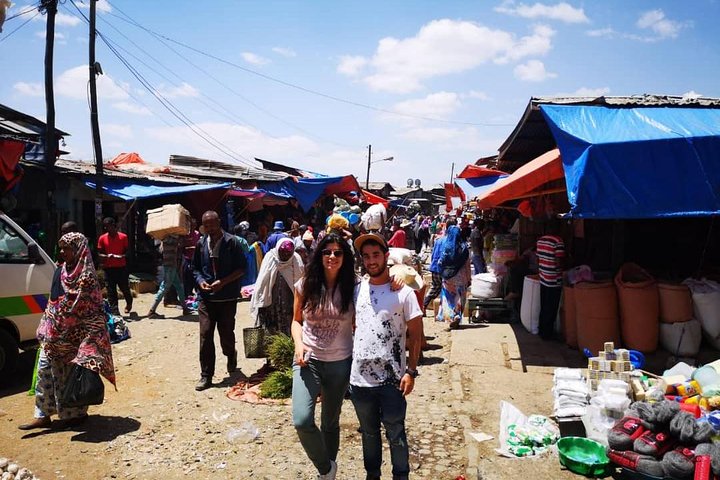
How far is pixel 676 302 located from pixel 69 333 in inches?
238

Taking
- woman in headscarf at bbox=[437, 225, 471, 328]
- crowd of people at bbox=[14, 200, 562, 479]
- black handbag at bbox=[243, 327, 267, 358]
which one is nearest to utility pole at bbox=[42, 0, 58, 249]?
crowd of people at bbox=[14, 200, 562, 479]

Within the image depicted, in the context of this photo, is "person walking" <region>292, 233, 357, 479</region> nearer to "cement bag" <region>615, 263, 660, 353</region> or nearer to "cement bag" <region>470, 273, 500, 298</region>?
"cement bag" <region>615, 263, 660, 353</region>

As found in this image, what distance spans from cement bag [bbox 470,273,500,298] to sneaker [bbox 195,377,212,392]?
478 centimetres

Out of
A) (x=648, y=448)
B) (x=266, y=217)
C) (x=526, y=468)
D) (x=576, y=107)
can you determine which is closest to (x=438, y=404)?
(x=526, y=468)

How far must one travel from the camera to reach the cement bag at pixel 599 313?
579cm

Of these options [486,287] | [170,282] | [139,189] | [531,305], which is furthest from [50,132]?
[531,305]

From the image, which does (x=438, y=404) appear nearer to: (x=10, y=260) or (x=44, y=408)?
(x=44, y=408)

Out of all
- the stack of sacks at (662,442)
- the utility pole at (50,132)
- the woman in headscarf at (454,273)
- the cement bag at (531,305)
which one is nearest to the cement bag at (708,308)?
the cement bag at (531,305)

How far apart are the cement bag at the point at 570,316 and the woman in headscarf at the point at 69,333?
5191 millimetres

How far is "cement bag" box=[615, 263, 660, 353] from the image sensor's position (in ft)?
18.3

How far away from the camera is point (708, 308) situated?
5566 millimetres

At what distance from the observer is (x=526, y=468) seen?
3.52 metres

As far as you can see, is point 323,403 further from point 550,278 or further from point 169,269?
point 169,269

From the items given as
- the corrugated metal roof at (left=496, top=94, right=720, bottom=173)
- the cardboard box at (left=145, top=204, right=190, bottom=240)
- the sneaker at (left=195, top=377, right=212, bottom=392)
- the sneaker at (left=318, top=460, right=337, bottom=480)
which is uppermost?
the corrugated metal roof at (left=496, top=94, right=720, bottom=173)
